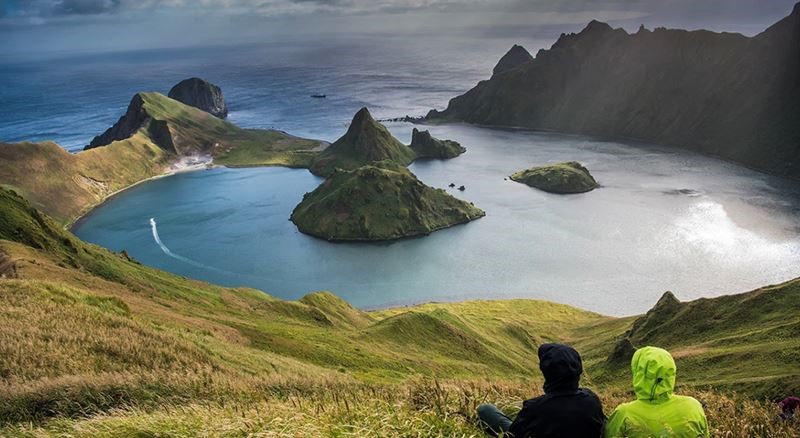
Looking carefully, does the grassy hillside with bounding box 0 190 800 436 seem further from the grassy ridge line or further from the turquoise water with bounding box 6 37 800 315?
the turquoise water with bounding box 6 37 800 315

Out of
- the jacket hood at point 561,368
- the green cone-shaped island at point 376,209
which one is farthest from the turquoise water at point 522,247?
the jacket hood at point 561,368

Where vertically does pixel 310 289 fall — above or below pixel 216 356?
below

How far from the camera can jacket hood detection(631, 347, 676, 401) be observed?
10.6 metres

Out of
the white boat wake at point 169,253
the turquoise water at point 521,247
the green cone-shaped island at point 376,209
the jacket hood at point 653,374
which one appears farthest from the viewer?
the green cone-shaped island at point 376,209

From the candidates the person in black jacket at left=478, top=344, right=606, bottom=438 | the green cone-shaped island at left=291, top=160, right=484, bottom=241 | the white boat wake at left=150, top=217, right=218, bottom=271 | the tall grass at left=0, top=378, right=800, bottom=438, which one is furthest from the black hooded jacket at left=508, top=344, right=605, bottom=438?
the green cone-shaped island at left=291, top=160, right=484, bottom=241

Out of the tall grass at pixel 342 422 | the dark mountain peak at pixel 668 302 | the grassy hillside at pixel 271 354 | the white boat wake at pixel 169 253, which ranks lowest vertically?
the white boat wake at pixel 169 253

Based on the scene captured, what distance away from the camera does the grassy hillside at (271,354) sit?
→ 1275 centimetres

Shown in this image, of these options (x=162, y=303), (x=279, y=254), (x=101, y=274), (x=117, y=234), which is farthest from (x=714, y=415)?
(x=117, y=234)

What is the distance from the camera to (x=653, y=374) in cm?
1070

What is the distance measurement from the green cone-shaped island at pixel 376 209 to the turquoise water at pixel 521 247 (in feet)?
15.0

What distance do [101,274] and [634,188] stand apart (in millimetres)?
168107

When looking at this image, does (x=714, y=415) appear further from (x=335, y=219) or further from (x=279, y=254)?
(x=335, y=219)

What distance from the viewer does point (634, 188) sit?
186 m

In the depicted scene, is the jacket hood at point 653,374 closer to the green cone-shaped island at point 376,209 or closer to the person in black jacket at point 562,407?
the person in black jacket at point 562,407
